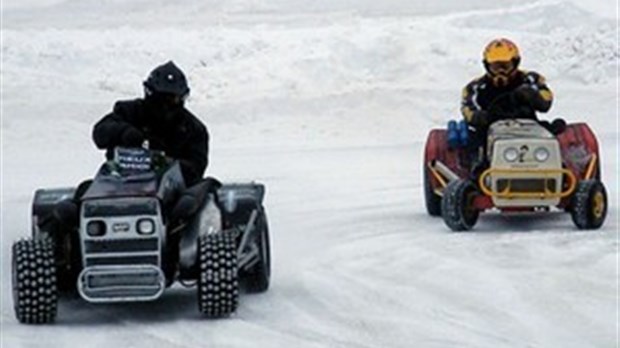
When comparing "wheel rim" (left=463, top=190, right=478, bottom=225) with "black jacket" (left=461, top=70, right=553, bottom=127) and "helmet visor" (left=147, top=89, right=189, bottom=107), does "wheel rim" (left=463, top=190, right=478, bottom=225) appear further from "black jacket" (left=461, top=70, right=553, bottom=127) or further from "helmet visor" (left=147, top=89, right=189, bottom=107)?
"helmet visor" (left=147, top=89, right=189, bottom=107)

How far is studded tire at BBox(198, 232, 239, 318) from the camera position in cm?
1176

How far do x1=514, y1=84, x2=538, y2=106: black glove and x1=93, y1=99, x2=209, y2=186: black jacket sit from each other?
15.1 ft

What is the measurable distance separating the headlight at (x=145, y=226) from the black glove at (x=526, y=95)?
6.01 metres

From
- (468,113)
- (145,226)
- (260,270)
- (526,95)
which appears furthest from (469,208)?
(145,226)

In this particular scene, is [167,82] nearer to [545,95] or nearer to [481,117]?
[481,117]

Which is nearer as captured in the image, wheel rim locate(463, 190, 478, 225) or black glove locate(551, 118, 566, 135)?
wheel rim locate(463, 190, 478, 225)

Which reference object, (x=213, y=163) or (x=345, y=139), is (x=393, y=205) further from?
(x=345, y=139)

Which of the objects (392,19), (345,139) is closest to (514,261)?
(345,139)

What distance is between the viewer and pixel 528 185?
1641 cm

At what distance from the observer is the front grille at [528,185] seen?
16.4 metres

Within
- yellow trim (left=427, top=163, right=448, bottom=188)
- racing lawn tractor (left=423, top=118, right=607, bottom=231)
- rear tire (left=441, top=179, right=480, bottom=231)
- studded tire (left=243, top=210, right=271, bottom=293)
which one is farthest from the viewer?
yellow trim (left=427, top=163, right=448, bottom=188)

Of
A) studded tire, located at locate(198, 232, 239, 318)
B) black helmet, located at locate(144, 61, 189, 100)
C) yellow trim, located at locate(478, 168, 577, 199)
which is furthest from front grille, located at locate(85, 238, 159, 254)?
yellow trim, located at locate(478, 168, 577, 199)

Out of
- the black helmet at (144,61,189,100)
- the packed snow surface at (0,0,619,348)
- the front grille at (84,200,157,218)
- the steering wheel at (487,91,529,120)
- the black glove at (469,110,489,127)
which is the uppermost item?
the black helmet at (144,61,189,100)

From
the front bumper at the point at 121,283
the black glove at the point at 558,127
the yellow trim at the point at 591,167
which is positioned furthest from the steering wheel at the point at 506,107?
the front bumper at the point at 121,283
